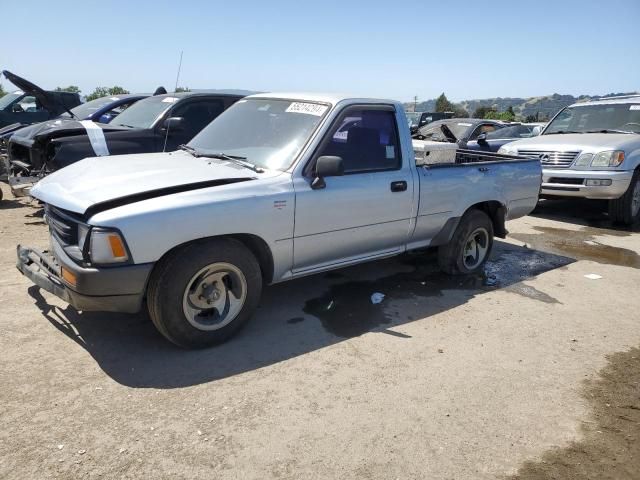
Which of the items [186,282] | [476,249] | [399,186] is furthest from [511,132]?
[186,282]

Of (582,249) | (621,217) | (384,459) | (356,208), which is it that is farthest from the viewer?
(621,217)

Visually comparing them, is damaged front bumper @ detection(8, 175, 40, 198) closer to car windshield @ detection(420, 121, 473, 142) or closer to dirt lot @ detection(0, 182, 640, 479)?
dirt lot @ detection(0, 182, 640, 479)

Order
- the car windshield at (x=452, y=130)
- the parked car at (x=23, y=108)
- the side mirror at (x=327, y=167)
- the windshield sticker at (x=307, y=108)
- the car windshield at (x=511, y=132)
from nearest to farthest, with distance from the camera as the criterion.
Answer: the side mirror at (x=327, y=167) < the windshield sticker at (x=307, y=108) < the car windshield at (x=452, y=130) < the car windshield at (x=511, y=132) < the parked car at (x=23, y=108)

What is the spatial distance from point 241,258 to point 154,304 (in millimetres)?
687

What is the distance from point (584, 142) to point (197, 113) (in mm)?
6505

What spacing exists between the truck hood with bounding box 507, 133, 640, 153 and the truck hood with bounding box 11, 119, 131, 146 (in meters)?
7.01

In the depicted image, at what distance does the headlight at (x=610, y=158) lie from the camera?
8039mm

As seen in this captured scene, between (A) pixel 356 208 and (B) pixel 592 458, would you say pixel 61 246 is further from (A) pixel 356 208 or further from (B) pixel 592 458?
(B) pixel 592 458

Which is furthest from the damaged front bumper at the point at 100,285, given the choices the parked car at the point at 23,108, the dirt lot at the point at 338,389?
the parked car at the point at 23,108

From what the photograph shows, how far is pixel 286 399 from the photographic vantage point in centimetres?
312

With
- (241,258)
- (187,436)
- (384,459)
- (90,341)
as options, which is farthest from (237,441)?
(90,341)

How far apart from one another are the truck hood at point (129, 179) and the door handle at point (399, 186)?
3.85 feet

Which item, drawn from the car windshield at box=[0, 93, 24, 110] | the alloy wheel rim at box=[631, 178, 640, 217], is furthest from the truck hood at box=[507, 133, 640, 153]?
the car windshield at box=[0, 93, 24, 110]

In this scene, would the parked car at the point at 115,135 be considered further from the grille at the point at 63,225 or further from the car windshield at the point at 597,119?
the car windshield at the point at 597,119
